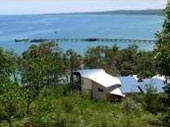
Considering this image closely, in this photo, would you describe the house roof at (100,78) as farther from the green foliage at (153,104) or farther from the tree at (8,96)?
the tree at (8,96)

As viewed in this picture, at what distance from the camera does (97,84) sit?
103 ft

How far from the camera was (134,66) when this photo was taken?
4272cm

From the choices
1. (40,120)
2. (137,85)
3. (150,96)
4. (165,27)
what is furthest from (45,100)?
(137,85)

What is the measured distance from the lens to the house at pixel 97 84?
1209 inches

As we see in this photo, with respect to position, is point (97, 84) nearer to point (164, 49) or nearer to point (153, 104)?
point (153, 104)

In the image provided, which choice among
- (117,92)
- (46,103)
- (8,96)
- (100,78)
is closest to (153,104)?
(46,103)

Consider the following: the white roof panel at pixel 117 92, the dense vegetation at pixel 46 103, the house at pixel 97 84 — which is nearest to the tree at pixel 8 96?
the dense vegetation at pixel 46 103

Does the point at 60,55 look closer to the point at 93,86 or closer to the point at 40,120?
the point at 93,86

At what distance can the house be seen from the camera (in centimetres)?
3070

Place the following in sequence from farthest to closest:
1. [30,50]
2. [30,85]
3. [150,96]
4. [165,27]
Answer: [30,50] < [150,96] < [30,85] < [165,27]

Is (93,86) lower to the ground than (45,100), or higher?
lower

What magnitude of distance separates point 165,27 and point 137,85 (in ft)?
66.4

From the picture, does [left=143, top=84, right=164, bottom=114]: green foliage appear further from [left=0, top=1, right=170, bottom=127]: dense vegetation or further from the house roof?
the house roof

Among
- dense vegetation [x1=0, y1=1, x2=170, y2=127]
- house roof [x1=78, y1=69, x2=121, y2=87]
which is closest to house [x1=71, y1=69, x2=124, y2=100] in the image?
house roof [x1=78, y1=69, x2=121, y2=87]
